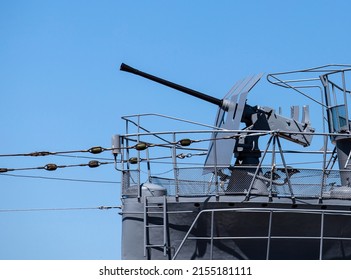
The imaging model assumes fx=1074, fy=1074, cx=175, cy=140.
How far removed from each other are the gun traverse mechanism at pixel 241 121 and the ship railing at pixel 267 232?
1.32 m

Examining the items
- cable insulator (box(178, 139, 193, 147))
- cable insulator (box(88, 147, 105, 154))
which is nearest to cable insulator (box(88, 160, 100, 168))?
cable insulator (box(88, 147, 105, 154))

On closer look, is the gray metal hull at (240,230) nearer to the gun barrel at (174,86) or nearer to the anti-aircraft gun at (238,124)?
the anti-aircraft gun at (238,124)

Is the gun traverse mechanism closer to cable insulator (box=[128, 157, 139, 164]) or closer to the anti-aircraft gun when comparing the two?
the anti-aircraft gun

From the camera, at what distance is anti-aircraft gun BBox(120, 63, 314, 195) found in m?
24.1

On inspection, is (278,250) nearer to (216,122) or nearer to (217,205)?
(217,205)

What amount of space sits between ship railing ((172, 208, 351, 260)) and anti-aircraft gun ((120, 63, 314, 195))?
1.23 metres

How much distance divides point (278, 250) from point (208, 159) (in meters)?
2.62

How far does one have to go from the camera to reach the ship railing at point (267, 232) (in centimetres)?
2331

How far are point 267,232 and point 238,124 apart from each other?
2.72m

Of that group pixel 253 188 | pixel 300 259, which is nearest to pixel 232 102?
pixel 253 188

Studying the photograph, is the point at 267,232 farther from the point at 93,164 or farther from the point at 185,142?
the point at 93,164

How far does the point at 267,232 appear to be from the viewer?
23.5 m

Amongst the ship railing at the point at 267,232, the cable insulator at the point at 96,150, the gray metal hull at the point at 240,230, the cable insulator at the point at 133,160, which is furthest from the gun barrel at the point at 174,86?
the ship railing at the point at 267,232

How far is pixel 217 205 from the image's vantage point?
2330 cm
